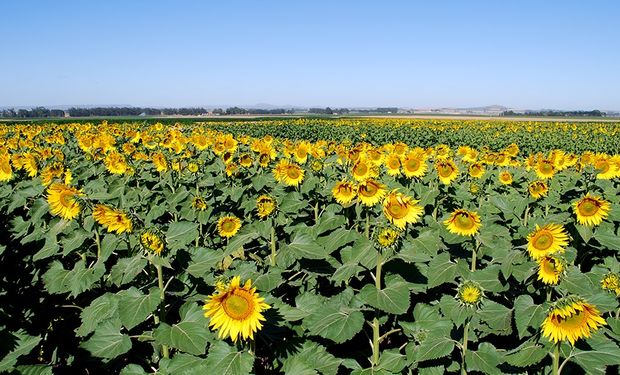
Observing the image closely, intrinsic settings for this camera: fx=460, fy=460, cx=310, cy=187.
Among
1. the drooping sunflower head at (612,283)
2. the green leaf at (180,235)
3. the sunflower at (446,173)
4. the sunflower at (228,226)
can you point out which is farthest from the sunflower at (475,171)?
the green leaf at (180,235)

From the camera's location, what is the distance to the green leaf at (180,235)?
2768 mm

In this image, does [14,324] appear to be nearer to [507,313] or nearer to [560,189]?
[507,313]

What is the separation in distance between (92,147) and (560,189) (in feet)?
26.0

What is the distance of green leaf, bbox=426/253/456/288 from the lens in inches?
118

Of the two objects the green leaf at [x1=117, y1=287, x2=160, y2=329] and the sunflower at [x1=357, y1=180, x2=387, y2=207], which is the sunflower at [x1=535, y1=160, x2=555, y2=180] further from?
the green leaf at [x1=117, y1=287, x2=160, y2=329]

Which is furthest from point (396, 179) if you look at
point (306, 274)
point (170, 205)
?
point (170, 205)

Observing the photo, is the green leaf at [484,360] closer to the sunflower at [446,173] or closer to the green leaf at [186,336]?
the green leaf at [186,336]

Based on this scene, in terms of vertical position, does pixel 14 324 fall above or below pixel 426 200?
below

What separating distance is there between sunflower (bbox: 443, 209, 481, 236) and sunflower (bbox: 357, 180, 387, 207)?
1.93ft

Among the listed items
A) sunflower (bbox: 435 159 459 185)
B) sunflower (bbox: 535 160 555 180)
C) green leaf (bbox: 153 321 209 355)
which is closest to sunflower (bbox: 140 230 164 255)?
green leaf (bbox: 153 321 209 355)

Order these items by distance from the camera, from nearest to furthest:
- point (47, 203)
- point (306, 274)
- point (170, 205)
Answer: point (306, 274), point (47, 203), point (170, 205)

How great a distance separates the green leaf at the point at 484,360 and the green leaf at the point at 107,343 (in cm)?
199

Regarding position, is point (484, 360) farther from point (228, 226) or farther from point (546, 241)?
point (228, 226)

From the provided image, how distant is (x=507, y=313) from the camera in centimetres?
287
